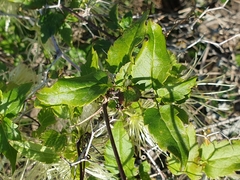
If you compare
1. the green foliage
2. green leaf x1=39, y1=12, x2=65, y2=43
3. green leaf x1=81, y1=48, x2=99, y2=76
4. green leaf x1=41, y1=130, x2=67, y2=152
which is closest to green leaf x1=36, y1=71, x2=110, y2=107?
the green foliage

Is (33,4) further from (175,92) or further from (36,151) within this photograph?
(175,92)

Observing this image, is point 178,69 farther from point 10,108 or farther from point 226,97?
point 226,97

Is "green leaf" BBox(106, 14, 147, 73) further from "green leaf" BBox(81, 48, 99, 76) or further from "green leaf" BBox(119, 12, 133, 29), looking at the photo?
"green leaf" BBox(119, 12, 133, 29)

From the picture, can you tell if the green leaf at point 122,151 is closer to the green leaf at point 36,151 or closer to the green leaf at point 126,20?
the green leaf at point 36,151

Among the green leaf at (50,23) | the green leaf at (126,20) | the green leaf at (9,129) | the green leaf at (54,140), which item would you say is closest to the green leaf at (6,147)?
the green leaf at (9,129)

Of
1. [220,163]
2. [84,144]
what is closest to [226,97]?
[220,163]
